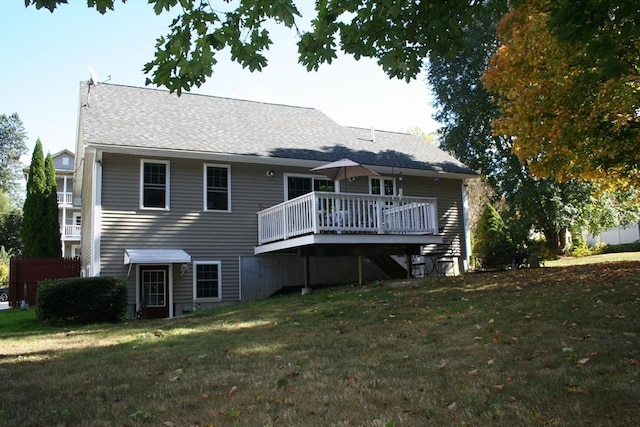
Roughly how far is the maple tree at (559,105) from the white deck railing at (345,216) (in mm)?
3469

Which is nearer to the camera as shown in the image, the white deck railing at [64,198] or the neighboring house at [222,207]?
the neighboring house at [222,207]

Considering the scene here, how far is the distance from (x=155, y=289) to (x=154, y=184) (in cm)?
304

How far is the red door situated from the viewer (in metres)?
15.4

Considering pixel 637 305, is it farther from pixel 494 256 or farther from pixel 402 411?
pixel 494 256

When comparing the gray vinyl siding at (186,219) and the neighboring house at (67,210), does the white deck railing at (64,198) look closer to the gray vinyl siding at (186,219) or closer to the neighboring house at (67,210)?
the neighboring house at (67,210)

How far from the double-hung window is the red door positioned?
5.94 feet

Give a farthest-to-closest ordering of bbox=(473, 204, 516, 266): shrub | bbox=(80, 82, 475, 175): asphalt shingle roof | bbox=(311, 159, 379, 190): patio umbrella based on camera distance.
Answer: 1. bbox=(473, 204, 516, 266): shrub
2. bbox=(80, 82, 475, 175): asphalt shingle roof
3. bbox=(311, 159, 379, 190): patio umbrella

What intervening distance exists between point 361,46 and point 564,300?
19.5 ft

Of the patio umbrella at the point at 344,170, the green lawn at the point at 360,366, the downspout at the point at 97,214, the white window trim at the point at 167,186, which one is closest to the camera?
the green lawn at the point at 360,366

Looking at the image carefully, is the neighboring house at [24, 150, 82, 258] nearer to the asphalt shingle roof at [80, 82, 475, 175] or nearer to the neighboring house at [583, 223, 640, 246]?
the asphalt shingle roof at [80, 82, 475, 175]

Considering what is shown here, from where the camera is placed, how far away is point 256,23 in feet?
18.6

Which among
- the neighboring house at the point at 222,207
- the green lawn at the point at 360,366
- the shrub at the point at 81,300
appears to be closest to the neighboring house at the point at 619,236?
the neighboring house at the point at 222,207

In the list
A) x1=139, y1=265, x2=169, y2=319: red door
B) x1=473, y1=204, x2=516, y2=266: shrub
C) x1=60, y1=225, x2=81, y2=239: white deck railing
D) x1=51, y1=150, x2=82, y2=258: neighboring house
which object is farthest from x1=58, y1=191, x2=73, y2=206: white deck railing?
x1=473, y1=204, x2=516, y2=266: shrub

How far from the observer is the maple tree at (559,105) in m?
11.3
